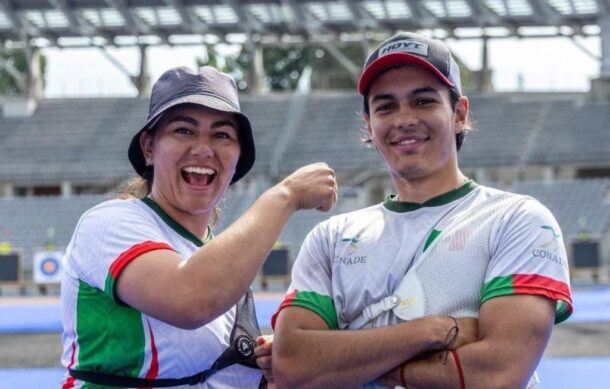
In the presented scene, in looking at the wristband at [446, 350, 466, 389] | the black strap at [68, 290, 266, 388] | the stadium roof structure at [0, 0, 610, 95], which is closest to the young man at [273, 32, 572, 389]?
the wristband at [446, 350, 466, 389]

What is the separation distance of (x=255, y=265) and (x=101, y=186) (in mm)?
29365

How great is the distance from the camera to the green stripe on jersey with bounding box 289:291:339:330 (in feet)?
9.97

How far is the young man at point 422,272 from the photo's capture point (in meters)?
2.79

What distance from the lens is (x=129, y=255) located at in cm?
279

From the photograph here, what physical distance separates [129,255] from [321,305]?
65cm

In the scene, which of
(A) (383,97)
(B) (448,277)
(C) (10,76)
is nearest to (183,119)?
(A) (383,97)

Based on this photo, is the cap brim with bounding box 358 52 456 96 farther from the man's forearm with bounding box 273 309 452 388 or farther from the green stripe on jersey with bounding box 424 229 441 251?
the man's forearm with bounding box 273 309 452 388

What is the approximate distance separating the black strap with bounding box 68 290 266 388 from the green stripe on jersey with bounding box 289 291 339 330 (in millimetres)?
232

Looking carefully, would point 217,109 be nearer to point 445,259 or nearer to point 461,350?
point 445,259

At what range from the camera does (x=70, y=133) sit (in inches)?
1316

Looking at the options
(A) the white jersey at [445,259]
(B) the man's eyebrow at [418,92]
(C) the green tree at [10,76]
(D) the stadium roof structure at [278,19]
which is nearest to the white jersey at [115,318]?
(A) the white jersey at [445,259]

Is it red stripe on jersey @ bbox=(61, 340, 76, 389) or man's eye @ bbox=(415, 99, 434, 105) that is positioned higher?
man's eye @ bbox=(415, 99, 434, 105)

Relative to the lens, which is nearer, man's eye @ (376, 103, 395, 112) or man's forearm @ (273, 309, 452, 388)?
man's forearm @ (273, 309, 452, 388)

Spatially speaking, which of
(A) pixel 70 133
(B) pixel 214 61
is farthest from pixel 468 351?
(B) pixel 214 61
